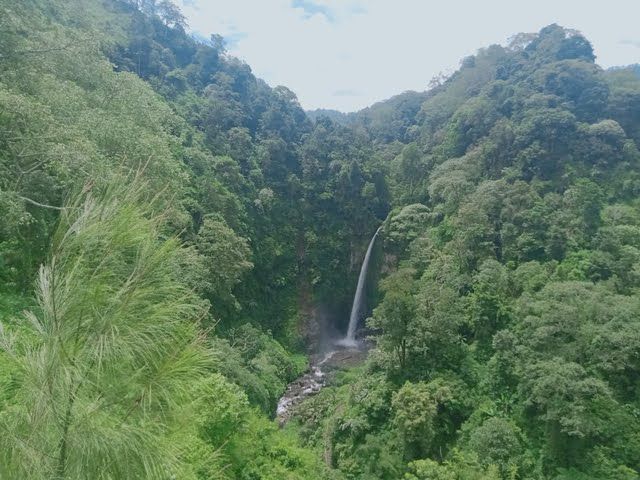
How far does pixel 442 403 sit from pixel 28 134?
45.1 feet

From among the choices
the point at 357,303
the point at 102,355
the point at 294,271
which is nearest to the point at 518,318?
the point at 357,303

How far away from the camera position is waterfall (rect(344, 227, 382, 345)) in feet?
92.1

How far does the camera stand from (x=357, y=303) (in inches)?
1156

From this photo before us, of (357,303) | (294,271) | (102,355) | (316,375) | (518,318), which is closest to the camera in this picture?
(102,355)

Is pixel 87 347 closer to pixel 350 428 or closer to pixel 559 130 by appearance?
pixel 350 428

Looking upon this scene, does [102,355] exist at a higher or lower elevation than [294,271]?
higher

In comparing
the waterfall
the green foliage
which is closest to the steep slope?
the waterfall

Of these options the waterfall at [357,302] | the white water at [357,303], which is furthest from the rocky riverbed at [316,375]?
the waterfall at [357,302]

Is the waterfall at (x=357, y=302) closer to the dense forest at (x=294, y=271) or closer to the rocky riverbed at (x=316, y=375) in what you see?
the dense forest at (x=294, y=271)

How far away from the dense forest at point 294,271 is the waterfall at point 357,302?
2.31 ft

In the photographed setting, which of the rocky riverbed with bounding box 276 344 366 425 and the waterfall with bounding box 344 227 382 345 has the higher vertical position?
the waterfall with bounding box 344 227 382 345

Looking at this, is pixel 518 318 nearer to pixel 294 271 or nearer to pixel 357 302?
pixel 357 302

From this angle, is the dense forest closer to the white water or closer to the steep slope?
the steep slope

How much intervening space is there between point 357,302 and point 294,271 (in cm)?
500
